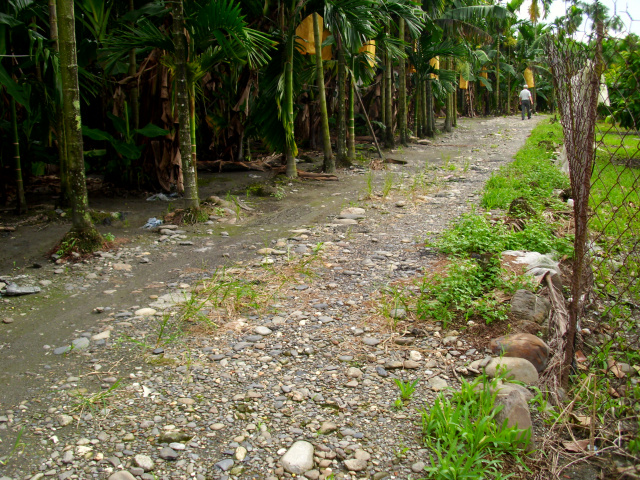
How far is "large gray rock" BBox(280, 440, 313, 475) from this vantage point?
230 centimetres

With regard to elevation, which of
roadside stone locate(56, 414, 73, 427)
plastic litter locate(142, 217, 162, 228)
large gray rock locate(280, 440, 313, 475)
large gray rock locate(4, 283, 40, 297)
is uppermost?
plastic litter locate(142, 217, 162, 228)

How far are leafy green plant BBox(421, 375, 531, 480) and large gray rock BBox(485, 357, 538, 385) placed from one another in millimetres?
224

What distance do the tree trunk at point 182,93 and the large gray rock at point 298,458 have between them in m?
4.37

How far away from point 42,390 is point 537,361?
9.06 ft

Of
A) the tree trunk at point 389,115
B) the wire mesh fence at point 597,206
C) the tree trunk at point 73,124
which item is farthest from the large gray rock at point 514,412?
the tree trunk at point 389,115

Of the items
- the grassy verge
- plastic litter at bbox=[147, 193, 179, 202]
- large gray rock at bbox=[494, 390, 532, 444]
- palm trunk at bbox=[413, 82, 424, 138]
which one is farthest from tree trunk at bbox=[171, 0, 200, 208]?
palm trunk at bbox=[413, 82, 424, 138]

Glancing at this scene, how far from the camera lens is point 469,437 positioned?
2367 millimetres

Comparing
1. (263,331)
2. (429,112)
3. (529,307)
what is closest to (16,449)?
(263,331)

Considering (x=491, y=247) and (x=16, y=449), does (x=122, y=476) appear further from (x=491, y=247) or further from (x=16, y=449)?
(x=491, y=247)

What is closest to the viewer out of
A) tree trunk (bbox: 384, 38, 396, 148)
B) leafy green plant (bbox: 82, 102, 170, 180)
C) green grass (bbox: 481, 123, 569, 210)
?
green grass (bbox: 481, 123, 569, 210)

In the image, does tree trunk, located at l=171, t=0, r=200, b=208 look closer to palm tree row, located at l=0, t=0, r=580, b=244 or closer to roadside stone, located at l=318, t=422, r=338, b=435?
palm tree row, located at l=0, t=0, r=580, b=244

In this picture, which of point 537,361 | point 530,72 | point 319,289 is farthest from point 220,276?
point 530,72

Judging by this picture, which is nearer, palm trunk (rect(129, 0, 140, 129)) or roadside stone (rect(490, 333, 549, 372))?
roadside stone (rect(490, 333, 549, 372))

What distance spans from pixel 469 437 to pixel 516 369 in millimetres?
683
